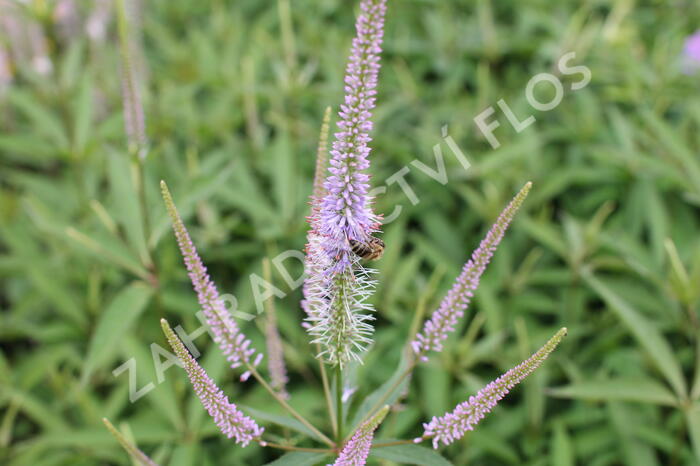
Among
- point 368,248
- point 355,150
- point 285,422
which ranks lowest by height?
point 285,422

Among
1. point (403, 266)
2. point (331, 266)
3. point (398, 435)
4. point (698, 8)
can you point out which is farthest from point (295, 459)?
point (698, 8)

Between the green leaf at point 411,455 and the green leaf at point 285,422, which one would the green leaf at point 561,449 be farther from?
the green leaf at point 285,422

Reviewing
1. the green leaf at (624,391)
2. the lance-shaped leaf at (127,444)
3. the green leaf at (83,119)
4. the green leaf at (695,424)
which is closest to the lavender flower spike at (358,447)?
the lance-shaped leaf at (127,444)

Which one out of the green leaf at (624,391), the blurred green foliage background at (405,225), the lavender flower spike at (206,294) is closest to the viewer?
the lavender flower spike at (206,294)

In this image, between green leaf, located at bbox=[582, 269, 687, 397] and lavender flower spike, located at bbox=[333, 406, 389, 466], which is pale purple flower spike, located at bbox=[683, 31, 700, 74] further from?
lavender flower spike, located at bbox=[333, 406, 389, 466]

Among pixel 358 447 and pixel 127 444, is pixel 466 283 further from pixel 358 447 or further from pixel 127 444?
pixel 127 444

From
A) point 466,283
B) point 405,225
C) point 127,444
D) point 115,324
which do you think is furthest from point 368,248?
point 405,225

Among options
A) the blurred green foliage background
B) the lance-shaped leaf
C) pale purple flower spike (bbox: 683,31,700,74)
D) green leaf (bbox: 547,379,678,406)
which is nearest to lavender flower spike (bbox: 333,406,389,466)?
the lance-shaped leaf

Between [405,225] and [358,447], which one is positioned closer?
[358,447]

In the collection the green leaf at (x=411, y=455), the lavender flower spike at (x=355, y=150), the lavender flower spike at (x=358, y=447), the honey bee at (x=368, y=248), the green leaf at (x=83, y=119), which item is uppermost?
the green leaf at (x=83, y=119)
